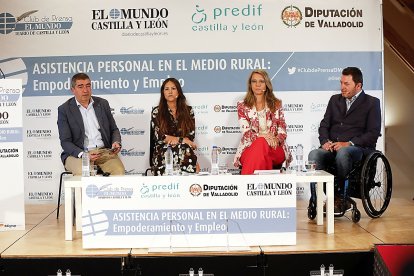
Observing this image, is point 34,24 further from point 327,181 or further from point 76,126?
point 327,181

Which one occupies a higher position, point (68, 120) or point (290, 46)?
point (290, 46)

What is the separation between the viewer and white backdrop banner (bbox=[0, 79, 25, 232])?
4.79m

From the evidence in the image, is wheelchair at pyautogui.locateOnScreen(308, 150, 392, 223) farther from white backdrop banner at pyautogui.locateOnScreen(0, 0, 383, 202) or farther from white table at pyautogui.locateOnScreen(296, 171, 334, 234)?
white backdrop banner at pyautogui.locateOnScreen(0, 0, 383, 202)

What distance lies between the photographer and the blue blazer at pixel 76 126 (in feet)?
18.4

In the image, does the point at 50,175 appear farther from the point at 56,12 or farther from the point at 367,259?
the point at 367,259

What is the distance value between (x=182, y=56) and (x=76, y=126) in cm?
135

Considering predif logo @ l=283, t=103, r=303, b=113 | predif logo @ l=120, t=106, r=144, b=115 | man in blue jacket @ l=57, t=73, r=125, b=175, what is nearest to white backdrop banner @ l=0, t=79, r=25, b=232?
man in blue jacket @ l=57, t=73, r=125, b=175

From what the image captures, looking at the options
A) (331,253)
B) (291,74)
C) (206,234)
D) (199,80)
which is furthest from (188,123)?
(331,253)

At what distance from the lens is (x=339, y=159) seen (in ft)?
16.5

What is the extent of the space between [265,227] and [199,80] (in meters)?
2.50

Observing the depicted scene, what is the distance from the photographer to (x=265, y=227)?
4203 mm

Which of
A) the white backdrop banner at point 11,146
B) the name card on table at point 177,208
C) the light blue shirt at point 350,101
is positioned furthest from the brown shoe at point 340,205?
the white backdrop banner at point 11,146

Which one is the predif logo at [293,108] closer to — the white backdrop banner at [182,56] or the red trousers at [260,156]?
the white backdrop banner at [182,56]

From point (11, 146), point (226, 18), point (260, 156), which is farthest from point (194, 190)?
point (226, 18)
